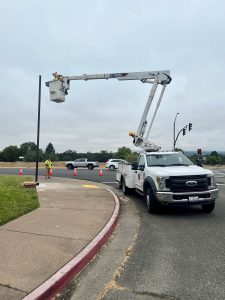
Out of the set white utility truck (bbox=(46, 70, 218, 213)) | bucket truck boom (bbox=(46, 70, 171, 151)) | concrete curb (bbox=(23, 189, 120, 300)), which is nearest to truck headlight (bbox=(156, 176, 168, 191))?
white utility truck (bbox=(46, 70, 218, 213))

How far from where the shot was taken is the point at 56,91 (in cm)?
1795

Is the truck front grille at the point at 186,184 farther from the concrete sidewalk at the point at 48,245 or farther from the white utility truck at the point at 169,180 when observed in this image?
the concrete sidewalk at the point at 48,245

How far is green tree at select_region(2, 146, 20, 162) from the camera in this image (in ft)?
458

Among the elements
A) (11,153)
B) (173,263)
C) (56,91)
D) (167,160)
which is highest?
(11,153)

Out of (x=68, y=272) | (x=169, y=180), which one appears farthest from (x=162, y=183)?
(x=68, y=272)

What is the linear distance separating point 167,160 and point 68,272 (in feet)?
25.9

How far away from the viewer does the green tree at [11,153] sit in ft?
458

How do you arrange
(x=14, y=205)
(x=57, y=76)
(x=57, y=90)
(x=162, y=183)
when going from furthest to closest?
(x=57, y=76) → (x=57, y=90) → (x=14, y=205) → (x=162, y=183)

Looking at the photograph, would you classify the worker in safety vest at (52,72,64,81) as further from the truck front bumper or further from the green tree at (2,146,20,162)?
the green tree at (2,146,20,162)

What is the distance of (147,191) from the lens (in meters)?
A: 11.5

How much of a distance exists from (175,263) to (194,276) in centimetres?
68

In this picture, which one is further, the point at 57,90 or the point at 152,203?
the point at 57,90

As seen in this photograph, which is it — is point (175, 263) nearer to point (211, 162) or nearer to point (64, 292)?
point (64, 292)

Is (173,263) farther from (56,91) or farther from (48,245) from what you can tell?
(56,91)
